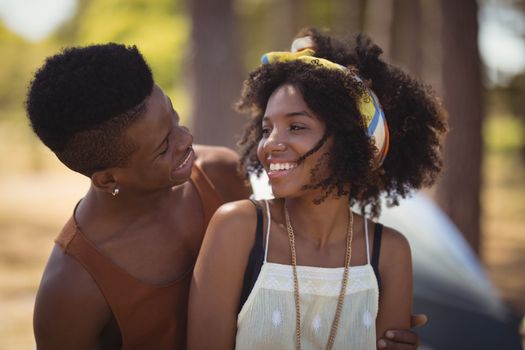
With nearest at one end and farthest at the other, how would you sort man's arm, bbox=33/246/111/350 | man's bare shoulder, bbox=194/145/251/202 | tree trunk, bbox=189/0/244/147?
1. man's arm, bbox=33/246/111/350
2. man's bare shoulder, bbox=194/145/251/202
3. tree trunk, bbox=189/0/244/147

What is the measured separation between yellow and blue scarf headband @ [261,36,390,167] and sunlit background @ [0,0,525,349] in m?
0.66

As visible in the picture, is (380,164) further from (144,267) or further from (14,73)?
(14,73)

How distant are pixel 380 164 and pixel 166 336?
1.08 metres

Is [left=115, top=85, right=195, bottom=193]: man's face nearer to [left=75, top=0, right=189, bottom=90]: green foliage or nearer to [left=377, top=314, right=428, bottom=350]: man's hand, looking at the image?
[left=377, top=314, right=428, bottom=350]: man's hand

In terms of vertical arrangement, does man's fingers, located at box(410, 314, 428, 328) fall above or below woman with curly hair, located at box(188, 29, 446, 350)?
below

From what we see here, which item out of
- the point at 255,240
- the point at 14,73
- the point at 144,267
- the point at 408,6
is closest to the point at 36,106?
the point at 144,267

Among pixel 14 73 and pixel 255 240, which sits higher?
pixel 14 73

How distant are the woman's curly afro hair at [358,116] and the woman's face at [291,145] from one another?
33 millimetres

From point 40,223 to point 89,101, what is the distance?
10394 mm

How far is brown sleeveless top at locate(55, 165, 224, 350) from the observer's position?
2.34 meters

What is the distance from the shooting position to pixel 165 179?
95.1 inches

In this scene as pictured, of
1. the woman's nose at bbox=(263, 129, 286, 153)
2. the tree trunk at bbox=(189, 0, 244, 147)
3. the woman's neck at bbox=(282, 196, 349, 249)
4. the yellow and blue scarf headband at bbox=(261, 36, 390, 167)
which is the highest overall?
the tree trunk at bbox=(189, 0, 244, 147)

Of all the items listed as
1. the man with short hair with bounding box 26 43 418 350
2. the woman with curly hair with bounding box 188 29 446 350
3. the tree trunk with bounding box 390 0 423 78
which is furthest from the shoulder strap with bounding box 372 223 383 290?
the tree trunk with bounding box 390 0 423 78

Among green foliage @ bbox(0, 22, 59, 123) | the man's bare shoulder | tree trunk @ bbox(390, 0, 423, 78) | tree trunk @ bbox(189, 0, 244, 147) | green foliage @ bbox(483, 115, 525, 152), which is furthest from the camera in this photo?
green foliage @ bbox(483, 115, 525, 152)
